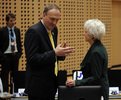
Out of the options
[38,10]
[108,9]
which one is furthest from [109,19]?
[38,10]

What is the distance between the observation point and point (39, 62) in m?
2.47

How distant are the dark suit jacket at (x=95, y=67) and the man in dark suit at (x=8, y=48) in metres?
3.35

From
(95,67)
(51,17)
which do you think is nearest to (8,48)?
(51,17)

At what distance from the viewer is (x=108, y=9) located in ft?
32.2

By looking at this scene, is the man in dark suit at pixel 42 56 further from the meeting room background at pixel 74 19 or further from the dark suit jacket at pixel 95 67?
the meeting room background at pixel 74 19

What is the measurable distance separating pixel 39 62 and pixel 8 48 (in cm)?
349

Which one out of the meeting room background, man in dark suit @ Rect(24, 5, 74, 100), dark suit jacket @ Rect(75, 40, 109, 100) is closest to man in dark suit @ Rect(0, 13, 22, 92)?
the meeting room background

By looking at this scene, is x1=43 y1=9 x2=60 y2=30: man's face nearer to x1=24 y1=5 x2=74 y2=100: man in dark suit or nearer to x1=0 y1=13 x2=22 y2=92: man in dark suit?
x1=24 y1=5 x2=74 y2=100: man in dark suit

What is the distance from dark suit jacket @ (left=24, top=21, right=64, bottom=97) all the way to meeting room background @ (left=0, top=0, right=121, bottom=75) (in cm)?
493

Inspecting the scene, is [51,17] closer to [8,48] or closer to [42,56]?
[42,56]

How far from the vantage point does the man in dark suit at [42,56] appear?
98.3 inches

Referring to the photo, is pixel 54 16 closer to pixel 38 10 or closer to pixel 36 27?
pixel 36 27

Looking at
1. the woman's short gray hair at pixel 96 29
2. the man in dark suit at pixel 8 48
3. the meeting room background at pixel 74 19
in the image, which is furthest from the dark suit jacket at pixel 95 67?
the meeting room background at pixel 74 19

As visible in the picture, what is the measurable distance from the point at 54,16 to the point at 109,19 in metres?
7.68
